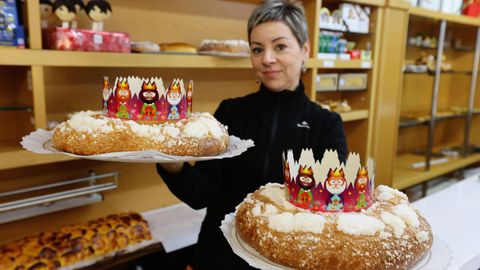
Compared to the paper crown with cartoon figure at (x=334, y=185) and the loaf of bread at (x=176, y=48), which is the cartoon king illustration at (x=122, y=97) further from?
the loaf of bread at (x=176, y=48)

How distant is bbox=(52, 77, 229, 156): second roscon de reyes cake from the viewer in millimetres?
1102

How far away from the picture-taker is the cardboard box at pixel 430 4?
3.94m

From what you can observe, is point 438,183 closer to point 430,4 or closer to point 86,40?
point 430,4

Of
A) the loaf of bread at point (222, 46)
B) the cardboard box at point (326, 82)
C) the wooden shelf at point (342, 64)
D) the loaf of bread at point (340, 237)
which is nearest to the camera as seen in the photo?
the loaf of bread at point (340, 237)

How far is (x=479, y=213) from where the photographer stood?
71.6 inches

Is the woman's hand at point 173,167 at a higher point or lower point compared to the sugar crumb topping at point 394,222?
higher

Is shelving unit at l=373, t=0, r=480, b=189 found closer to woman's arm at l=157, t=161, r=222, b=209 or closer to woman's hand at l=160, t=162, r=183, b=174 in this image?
woman's arm at l=157, t=161, r=222, b=209

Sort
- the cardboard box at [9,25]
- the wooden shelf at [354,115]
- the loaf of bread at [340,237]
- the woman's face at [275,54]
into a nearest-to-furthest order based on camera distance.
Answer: the loaf of bread at [340,237] → the woman's face at [275,54] → the cardboard box at [9,25] → the wooden shelf at [354,115]

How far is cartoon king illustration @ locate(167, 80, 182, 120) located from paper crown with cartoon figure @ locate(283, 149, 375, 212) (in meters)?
0.45

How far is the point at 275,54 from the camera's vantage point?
4.84 ft

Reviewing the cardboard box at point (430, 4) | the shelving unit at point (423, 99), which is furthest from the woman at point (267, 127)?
the cardboard box at point (430, 4)

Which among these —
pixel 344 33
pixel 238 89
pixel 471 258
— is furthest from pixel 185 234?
pixel 344 33

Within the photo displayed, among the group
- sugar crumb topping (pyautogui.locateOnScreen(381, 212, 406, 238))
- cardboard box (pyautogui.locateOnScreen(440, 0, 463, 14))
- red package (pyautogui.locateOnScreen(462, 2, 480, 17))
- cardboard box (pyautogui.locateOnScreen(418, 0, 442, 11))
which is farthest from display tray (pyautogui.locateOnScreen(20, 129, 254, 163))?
red package (pyautogui.locateOnScreen(462, 2, 480, 17))

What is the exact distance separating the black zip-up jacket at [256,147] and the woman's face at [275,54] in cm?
6
